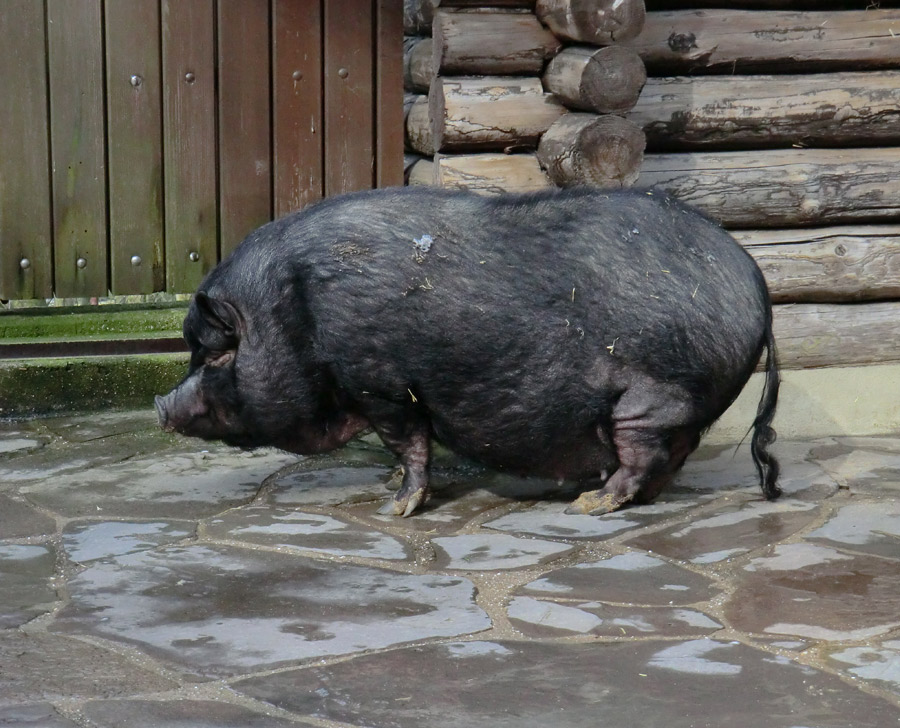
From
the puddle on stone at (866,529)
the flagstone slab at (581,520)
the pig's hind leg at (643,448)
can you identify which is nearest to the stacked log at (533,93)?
the pig's hind leg at (643,448)

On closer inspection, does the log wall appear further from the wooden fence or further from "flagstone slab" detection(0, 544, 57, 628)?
"flagstone slab" detection(0, 544, 57, 628)

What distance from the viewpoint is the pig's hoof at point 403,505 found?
14.7 ft

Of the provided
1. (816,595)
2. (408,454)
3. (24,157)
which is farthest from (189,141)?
(816,595)

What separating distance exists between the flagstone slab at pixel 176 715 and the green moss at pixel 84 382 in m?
3.22

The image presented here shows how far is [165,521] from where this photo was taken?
4348 millimetres

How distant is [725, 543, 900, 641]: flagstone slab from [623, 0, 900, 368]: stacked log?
1.83m

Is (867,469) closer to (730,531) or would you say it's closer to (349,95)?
(730,531)

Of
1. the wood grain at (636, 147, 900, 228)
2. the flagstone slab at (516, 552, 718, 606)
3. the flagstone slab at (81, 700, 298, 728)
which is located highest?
the wood grain at (636, 147, 900, 228)

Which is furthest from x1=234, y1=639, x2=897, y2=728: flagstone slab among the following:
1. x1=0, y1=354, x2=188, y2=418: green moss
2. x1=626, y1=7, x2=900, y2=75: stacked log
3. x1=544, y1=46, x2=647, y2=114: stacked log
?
x1=0, y1=354, x2=188, y2=418: green moss

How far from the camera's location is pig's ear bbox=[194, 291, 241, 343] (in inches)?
174

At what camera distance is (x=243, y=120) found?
5.95 metres

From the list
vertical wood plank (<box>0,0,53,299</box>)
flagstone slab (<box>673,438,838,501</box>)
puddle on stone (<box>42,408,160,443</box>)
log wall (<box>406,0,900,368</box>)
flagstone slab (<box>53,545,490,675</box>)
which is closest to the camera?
flagstone slab (<box>53,545,490,675</box>)

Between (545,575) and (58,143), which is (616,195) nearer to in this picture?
(545,575)

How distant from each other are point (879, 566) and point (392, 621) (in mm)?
1471
